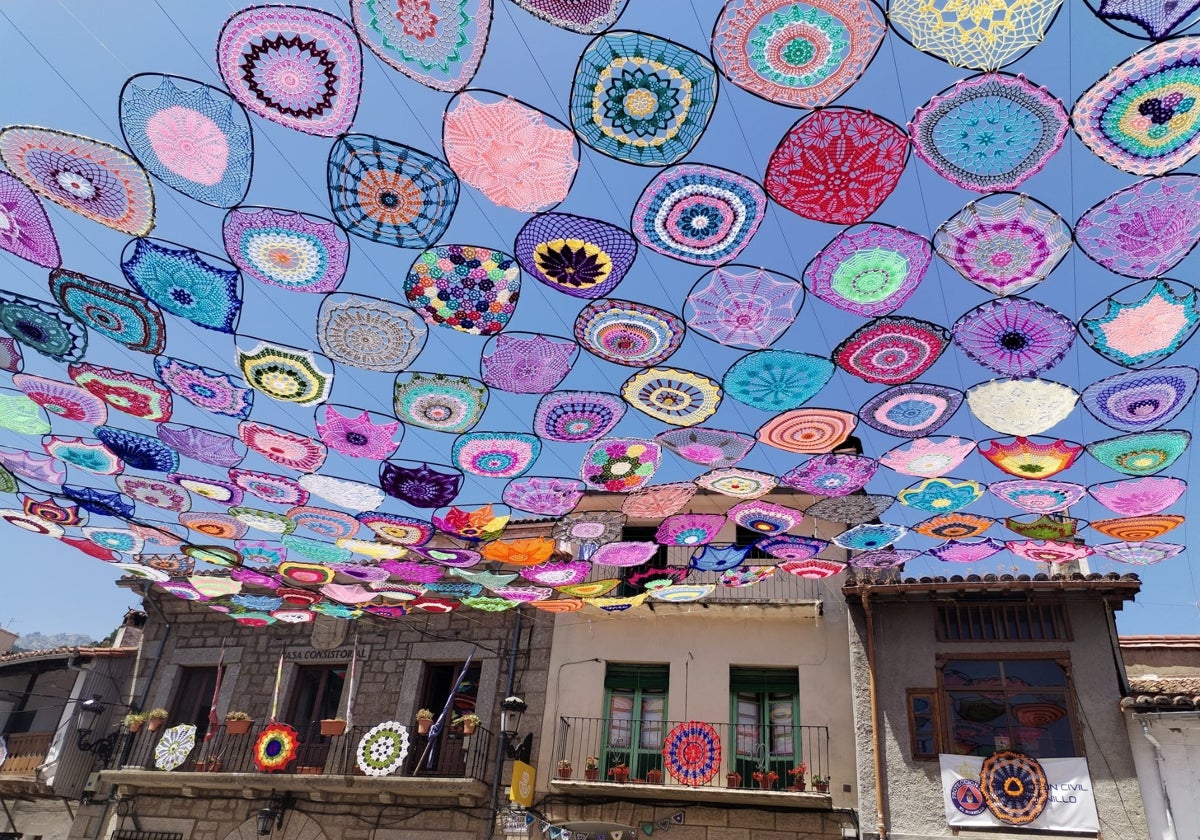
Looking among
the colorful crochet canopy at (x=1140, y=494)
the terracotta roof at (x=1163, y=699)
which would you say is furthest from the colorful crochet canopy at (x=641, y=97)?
the terracotta roof at (x=1163, y=699)

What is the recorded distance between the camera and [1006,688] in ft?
36.1

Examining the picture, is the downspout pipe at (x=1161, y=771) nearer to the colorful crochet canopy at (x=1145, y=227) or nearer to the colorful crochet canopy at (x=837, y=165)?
the colorful crochet canopy at (x=1145, y=227)

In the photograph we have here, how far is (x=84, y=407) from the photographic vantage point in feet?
Result: 27.8

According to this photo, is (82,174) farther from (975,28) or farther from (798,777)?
(798,777)

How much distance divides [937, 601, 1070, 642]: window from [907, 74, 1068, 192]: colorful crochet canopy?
820 centimetres

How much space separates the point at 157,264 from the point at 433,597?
27.8 feet

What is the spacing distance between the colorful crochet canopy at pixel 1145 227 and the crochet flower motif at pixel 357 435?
20.6 feet

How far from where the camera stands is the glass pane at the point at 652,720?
12547mm

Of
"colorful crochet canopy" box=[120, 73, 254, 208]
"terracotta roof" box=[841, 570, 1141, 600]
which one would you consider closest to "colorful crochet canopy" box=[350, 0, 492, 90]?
"colorful crochet canopy" box=[120, 73, 254, 208]

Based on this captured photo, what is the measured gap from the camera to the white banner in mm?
9922

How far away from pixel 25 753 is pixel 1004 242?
18.6m

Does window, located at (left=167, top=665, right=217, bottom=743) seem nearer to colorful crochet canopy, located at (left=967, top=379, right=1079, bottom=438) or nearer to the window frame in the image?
the window frame

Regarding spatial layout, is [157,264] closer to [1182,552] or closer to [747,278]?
[747,278]

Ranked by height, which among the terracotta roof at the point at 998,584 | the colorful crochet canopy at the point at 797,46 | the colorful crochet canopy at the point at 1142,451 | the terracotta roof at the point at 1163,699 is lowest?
the terracotta roof at the point at 1163,699
